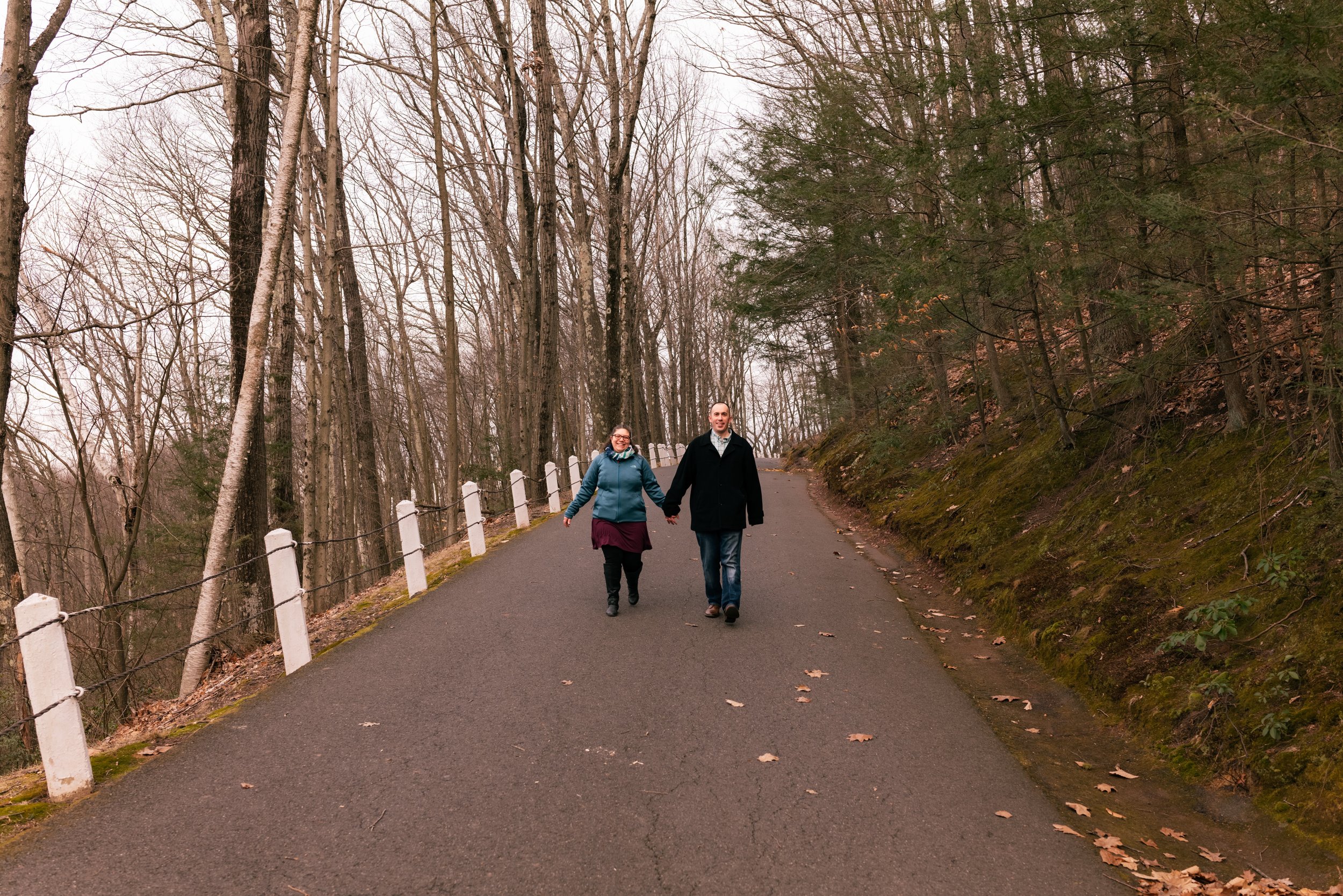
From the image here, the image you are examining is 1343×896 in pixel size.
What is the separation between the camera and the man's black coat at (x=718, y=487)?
27.1 ft

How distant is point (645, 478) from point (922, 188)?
7718 millimetres

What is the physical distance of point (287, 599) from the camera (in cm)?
725

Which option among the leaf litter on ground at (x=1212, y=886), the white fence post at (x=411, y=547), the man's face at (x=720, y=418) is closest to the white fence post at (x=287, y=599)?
the white fence post at (x=411, y=547)

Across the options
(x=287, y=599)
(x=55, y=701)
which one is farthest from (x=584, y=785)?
→ (x=287, y=599)

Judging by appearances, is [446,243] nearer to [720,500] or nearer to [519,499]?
[519,499]

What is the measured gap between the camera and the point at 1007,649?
776 centimetres

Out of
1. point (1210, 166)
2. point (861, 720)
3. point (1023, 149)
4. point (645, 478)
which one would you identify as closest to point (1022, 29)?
point (1023, 149)

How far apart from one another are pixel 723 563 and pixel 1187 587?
12.9 feet

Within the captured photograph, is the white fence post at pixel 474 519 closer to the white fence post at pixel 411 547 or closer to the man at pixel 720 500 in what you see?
the white fence post at pixel 411 547

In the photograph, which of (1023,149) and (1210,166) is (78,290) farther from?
(1210,166)

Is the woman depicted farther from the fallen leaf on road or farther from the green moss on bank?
the fallen leaf on road

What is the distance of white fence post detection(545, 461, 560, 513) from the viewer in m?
17.0

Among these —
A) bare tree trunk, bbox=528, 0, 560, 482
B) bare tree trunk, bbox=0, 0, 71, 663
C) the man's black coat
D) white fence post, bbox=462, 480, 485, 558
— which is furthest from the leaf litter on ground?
bare tree trunk, bbox=528, 0, 560, 482

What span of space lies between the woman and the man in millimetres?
344
